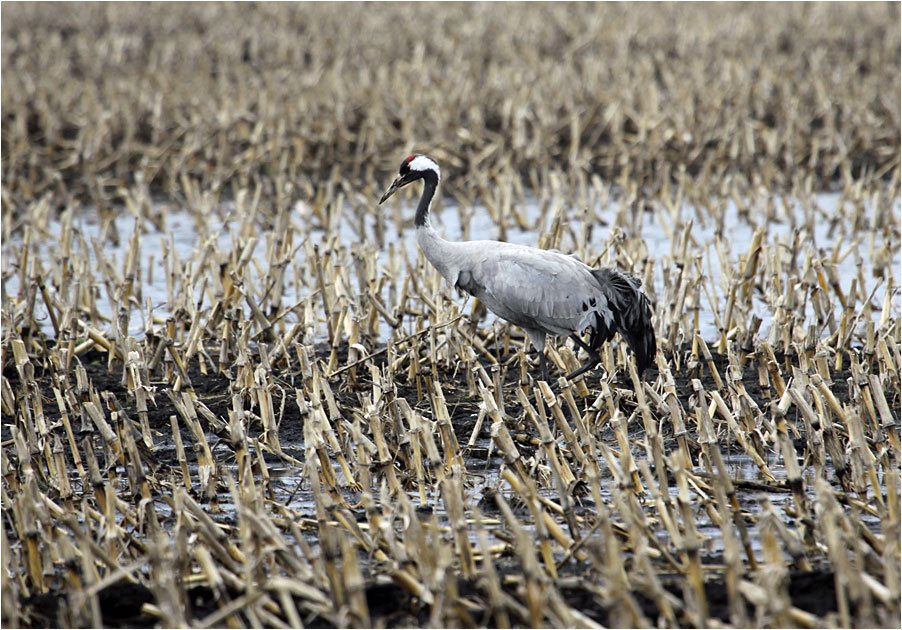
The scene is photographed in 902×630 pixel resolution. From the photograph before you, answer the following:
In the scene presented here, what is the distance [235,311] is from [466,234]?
2.37 m

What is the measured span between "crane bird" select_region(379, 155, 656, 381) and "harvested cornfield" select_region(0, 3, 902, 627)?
0.80 feet

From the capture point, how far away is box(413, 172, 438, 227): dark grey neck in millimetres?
5234

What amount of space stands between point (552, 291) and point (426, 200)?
0.80 metres

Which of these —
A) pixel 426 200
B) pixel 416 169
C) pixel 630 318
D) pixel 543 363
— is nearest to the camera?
pixel 630 318

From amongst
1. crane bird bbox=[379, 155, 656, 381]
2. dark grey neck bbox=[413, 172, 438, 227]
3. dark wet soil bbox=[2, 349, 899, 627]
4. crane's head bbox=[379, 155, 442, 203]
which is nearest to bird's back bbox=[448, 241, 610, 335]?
crane bird bbox=[379, 155, 656, 381]

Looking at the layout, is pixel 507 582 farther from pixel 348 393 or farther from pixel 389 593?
pixel 348 393

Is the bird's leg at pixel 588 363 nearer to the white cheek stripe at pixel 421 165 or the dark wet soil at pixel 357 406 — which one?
the dark wet soil at pixel 357 406

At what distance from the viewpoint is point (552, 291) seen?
4.96 metres

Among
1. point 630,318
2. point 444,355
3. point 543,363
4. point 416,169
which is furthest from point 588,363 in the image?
point 416,169

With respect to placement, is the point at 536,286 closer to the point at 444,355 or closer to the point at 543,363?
the point at 543,363

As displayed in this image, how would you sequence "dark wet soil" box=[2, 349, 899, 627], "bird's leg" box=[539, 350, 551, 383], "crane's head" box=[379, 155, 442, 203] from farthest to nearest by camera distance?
"crane's head" box=[379, 155, 442, 203], "bird's leg" box=[539, 350, 551, 383], "dark wet soil" box=[2, 349, 899, 627]

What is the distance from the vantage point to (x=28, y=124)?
37.9 feet

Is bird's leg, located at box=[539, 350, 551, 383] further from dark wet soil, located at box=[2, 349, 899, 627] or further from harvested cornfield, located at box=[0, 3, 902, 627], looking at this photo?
dark wet soil, located at box=[2, 349, 899, 627]

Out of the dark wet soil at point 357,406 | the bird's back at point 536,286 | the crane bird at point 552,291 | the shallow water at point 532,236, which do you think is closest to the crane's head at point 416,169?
the crane bird at point 552,291
